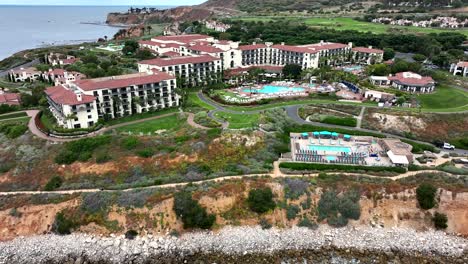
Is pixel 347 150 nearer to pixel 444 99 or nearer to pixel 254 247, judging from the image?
pixel 254 247

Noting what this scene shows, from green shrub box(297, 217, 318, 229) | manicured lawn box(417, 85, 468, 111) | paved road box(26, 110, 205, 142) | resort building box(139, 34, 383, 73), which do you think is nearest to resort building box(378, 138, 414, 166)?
green shrub box(297, 217, 318, 229)

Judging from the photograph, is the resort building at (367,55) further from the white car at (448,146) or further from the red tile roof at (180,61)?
the white car at (448,146)

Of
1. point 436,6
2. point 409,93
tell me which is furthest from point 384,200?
point 436,6

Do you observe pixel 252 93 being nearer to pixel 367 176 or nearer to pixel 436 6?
pixel 367 176

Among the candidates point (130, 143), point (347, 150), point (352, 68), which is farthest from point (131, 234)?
point (352, 68)

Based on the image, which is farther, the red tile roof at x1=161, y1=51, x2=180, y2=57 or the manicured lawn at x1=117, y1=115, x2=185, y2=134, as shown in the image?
the red tile roof at x1=161, y1=51, x2=180, y2=57

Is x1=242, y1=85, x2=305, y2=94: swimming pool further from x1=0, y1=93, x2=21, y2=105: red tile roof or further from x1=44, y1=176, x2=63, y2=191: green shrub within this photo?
x1=0, y1=93, x2=21, y2=105: red tile roof

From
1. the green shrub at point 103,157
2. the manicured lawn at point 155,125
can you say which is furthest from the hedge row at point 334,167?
the green shrub at point 103,157
